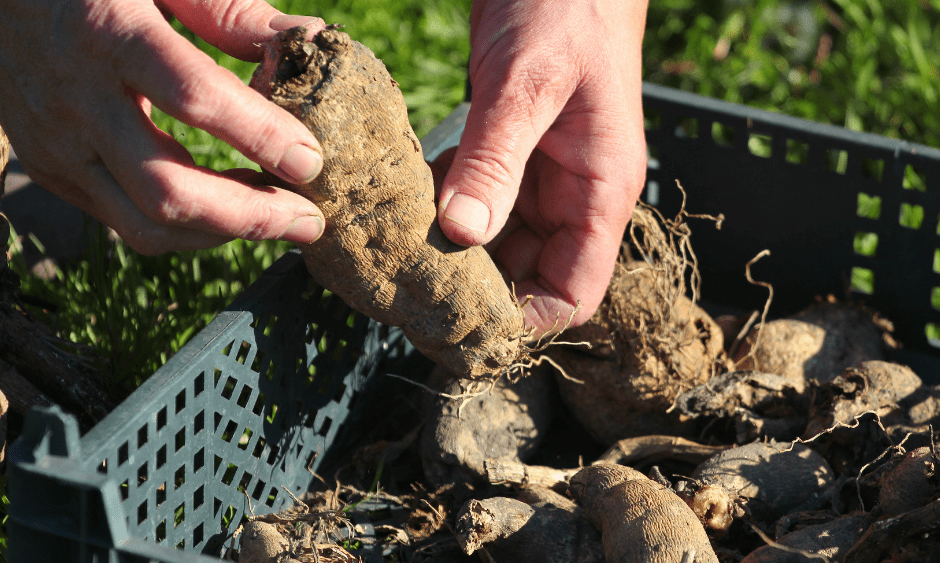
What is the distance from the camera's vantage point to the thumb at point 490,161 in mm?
1609

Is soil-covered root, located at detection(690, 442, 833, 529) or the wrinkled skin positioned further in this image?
soil-covered root, located at detection(690, 442, 833, 529)

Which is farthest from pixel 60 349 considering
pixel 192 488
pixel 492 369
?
pixel 492 369

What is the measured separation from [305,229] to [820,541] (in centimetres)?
118

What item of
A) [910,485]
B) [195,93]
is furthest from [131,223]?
[910,485]

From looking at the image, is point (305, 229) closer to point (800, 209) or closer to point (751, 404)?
point (751, 404)

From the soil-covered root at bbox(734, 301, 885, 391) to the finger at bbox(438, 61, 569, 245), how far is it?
899mm

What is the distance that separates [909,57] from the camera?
3459mm

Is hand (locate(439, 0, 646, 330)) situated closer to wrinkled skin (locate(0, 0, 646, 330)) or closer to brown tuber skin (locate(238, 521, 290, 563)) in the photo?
wrinkled skin (locate(0, 0, 646, 330))

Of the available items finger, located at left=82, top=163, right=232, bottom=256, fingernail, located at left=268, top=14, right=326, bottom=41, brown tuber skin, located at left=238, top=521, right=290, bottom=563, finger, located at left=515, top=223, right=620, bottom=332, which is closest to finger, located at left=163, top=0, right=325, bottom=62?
fingernail, located at left=268, top=14, right=326, bottom=41

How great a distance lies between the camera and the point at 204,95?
1266mm

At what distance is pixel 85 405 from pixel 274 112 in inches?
37.3

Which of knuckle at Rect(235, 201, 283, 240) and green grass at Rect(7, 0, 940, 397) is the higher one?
knuckle at Rect(235, 201, 283, 240)

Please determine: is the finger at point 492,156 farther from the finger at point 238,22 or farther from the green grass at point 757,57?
the green grass at point 757,57

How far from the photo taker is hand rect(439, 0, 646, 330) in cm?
163
